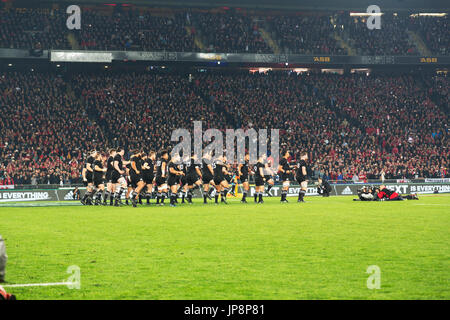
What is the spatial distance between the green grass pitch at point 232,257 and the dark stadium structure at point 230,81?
81.4ft

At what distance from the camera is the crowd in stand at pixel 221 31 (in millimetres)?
53719

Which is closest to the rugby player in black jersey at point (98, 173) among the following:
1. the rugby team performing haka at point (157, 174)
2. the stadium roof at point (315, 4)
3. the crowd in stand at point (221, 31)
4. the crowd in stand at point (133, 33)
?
the rugby team performing haka at point (157, 174)

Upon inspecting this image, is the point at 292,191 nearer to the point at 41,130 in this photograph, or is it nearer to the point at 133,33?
the point at 41,130

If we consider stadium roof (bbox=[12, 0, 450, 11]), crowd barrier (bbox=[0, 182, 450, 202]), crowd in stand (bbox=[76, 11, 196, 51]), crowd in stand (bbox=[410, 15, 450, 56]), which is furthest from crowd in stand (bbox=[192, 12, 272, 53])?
crowd barrier (bbox=[0, 182, 450, 202])

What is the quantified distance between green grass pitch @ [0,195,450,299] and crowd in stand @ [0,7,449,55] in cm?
3601

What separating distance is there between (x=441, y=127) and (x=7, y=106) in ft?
119

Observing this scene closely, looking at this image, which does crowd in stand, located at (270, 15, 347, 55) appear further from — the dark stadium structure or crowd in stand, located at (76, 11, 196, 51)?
crowd in stand, located at (76, 11, 196, 51)

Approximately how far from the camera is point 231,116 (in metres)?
53.4

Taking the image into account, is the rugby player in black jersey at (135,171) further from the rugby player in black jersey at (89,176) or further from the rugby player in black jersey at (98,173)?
the rugby player in black jersey at (89,176)

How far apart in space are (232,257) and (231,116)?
41882 mm

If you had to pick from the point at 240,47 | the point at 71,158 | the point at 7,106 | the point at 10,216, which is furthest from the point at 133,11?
the point at 10,216

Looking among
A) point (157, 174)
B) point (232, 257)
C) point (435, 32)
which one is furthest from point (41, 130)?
point (435, 32)

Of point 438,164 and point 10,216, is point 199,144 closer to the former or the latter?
point 438,164

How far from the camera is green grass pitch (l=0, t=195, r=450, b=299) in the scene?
28.5ft
